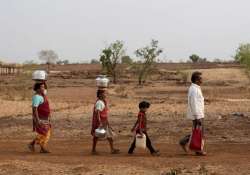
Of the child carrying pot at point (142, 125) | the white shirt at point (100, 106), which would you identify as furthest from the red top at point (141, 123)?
the white shirt at point (100, 106)

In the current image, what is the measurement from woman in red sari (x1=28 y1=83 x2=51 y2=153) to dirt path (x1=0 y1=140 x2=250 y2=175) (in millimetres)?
374

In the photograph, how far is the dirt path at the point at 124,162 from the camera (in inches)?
380

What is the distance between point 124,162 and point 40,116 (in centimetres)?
266

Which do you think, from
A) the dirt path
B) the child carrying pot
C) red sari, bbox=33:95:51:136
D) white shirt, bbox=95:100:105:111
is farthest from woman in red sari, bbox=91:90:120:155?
red sari, bbox=33:95:51:136

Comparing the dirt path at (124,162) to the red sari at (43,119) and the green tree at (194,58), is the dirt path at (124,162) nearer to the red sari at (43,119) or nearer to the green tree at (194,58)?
the red sari at (43,119)

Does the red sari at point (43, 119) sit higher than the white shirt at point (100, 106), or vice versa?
the white shirt at point (100, 106)

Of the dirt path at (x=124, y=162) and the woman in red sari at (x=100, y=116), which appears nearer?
the dirt path at (x=124, y=162)

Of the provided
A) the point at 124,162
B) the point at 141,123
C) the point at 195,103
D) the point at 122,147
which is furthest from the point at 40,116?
the point at 195,103

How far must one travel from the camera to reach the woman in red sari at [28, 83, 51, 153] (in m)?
12.3

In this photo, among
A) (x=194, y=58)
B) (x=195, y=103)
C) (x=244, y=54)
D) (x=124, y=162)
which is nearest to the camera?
(x=124, y=162)

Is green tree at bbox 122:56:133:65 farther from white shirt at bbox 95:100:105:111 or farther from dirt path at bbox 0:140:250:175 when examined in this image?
white shirt at bbox 95:100:105:111

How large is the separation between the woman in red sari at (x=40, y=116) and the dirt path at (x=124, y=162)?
37 cm

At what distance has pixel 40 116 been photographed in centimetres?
1240

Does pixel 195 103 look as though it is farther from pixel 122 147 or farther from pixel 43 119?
pixel 43 119
